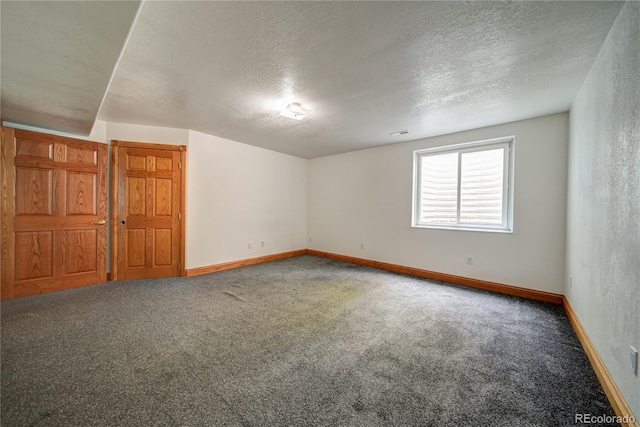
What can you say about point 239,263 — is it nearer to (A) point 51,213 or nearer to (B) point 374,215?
(A) point 51,213

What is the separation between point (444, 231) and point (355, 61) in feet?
10.3

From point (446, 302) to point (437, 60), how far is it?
9.06 feet

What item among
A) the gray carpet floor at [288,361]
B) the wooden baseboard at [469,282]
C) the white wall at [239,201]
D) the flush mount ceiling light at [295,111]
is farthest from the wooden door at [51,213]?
the wooden baseboard at [469,282]

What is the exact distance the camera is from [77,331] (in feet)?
7.29

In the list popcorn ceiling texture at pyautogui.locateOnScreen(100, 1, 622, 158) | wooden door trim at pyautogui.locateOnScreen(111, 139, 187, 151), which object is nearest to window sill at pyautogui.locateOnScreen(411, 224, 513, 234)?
popcorn ceiling texture at pyautogui.locateOnScreen(100, 1, 622, 158)

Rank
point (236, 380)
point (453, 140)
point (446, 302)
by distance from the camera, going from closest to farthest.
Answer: point (236, 380), point (446, 302), point (453, 140)

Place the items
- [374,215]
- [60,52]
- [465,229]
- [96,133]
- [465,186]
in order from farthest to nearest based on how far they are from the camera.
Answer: [374,215]
[465,186]
[465,229]
[96,133]
[60,52]

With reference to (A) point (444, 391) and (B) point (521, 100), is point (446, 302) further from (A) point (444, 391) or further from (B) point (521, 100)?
(B) point (521, 100)

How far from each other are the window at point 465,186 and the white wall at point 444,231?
0.16m

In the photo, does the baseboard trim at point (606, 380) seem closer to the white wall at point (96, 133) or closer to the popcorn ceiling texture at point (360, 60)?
the popcorn ceiling texture at point (360, 60)

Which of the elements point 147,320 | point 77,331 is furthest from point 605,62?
point 77,331

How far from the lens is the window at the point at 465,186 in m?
3.58

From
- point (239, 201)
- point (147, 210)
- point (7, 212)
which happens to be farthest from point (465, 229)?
point (7, 212)

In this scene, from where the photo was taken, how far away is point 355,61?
6.67ft
